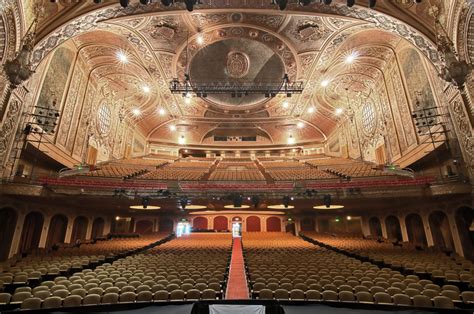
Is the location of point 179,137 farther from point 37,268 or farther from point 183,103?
point 37,268

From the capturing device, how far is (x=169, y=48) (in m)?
14.9

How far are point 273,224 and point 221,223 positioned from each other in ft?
14.8

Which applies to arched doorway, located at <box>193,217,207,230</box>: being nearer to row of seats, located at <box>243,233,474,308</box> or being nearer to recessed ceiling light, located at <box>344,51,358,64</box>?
row of seats, located at <box>243,233,474,308</box>

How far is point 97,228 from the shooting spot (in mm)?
17031

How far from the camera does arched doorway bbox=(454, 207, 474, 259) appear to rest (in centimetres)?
1016

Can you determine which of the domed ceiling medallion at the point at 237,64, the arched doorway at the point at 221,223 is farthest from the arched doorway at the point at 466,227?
the arched doorway at the point at 221,223

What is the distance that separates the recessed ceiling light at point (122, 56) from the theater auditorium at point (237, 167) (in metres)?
0.32

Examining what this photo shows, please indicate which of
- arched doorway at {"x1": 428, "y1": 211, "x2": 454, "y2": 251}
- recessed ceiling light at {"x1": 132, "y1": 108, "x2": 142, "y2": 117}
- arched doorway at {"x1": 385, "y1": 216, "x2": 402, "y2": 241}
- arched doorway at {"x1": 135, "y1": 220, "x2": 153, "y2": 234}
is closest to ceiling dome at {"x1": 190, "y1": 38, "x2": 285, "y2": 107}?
recessed ceiling light at {"x1": 132, "y1": 108, "x2": 142, "y2": 117}

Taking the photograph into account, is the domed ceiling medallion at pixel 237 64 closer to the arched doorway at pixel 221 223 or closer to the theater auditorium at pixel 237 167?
the theater auditorium at pixel 237 167

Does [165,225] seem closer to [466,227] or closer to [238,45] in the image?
[238,45]

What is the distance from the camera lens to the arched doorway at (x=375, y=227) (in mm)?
16580

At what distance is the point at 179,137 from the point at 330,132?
16.3 m

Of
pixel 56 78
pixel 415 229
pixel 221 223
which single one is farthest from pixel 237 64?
pixel 415 229

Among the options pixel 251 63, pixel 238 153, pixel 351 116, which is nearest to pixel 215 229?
pixel 238 153
